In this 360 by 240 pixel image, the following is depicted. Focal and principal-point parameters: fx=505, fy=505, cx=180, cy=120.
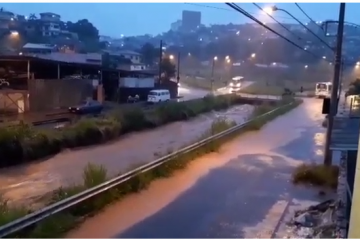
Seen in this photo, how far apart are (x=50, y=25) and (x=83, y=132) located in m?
2.93

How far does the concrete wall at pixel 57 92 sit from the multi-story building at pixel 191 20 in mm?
3743

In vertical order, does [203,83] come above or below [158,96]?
above

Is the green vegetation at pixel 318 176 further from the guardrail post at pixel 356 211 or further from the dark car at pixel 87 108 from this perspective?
the dark car at pixel 87 108

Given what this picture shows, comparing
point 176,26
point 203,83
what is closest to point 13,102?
point 203,83

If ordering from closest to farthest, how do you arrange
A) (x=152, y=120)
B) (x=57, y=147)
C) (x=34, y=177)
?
1. (x=34, y=177)
2. (x=57, y=147)
3. (x=152, y=120)

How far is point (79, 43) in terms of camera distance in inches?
170

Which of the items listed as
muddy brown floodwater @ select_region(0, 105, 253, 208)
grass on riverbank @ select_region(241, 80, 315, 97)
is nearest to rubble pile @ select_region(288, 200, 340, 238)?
muddy brown floodwater @ select_region(0, 105, 253, 208)

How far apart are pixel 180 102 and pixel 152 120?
145 cm

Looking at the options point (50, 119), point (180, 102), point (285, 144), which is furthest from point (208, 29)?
point (180, 102)

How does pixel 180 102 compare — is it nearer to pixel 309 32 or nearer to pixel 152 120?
pixel 152 120

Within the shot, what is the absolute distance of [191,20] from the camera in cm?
287

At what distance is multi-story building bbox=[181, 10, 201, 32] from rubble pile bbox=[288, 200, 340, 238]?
1.22 metres

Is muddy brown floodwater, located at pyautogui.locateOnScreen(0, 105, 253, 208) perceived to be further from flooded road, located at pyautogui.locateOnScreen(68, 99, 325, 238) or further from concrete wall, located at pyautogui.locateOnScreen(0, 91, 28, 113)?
concrete wall, located at pyautogui.locateOnScreen(0, 91, 28, 113)

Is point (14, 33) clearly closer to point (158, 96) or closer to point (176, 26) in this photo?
point (176, 26)
